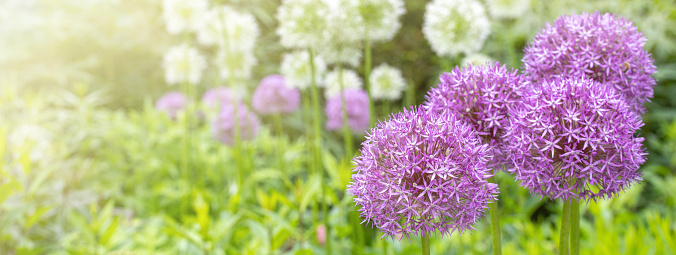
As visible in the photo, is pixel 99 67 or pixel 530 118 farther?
pixel 99 67

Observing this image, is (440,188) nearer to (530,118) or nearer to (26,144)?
(530,118)

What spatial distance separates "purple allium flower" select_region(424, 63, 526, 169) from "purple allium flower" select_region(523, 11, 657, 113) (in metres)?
0.13

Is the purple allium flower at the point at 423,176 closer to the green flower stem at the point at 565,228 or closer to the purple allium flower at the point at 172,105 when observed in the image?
the green flower stem at the point at 565,228

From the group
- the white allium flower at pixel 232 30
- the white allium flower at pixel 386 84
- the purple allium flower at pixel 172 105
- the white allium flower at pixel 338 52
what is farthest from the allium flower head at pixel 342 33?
the purple allium flower at pixel 172 105

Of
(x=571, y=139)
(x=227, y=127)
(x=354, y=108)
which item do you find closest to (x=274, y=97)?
(x=227, y=127)

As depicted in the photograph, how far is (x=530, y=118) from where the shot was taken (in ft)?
3.42

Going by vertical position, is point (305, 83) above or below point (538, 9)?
below

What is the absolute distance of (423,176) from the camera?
1.00 meters

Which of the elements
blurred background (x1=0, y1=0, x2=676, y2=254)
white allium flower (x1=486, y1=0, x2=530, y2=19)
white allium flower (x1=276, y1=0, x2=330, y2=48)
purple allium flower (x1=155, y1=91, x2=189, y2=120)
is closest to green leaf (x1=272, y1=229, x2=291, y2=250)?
blurred background (x1=0, y1=0, x2=676, y2=254)

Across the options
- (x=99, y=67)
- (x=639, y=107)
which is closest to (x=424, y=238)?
(x=639, y=107)

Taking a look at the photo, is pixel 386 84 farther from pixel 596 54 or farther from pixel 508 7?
pixel 596 54

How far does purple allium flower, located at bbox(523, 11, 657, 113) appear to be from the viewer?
121 centimetres

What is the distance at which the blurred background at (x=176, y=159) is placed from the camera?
215 centimetres

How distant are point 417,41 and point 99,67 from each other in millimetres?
3837
